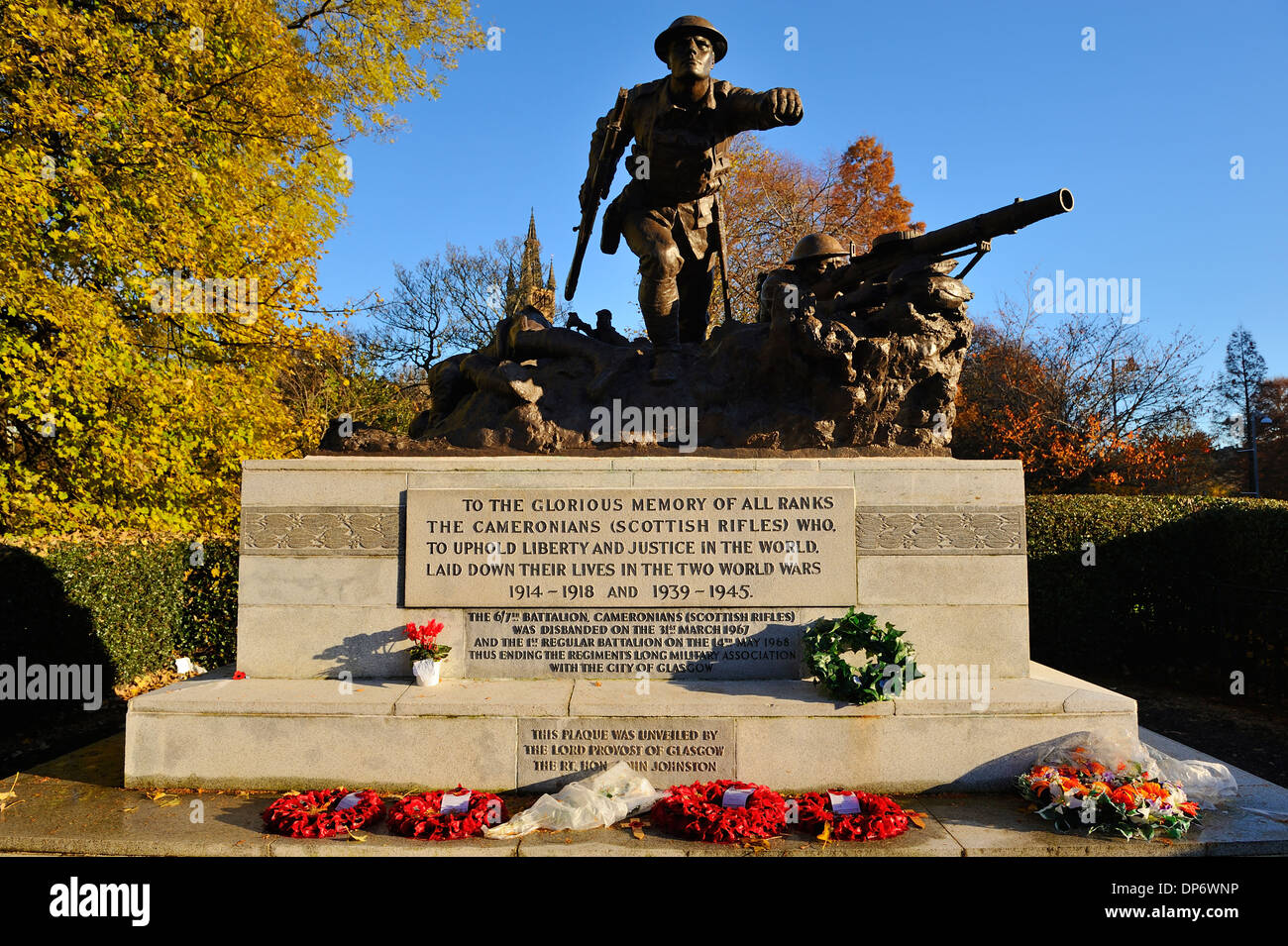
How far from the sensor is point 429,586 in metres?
5.96

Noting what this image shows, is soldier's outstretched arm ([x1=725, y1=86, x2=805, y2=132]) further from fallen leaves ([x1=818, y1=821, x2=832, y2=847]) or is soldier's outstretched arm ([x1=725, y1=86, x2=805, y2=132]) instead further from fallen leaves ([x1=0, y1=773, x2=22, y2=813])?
fallen leaves ([x1=0, y1=773, x2=22, y2=813])

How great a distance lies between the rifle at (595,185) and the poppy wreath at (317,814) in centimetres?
533

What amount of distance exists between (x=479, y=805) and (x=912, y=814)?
8.15 ft

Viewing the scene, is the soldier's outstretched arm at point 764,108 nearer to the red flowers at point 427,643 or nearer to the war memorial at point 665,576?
the war memorial at point 665,576

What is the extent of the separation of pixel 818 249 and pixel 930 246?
1186 mm

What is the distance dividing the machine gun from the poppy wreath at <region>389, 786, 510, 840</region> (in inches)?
191

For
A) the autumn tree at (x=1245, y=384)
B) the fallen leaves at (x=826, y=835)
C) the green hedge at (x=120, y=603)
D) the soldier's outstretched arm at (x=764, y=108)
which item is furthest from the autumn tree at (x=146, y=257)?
the autumn tree at (x=1245, y=384)

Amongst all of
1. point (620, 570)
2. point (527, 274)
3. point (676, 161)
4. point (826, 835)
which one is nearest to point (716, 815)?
point (826, 835)

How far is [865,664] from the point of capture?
5.78 meters

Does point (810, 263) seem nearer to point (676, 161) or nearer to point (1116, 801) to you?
point (676, 161)

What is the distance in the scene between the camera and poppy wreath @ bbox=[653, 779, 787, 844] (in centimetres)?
452

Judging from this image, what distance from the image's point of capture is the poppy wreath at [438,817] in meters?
4.56

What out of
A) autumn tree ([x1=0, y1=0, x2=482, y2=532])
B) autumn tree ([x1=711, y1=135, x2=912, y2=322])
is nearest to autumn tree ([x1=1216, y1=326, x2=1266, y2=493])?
autumn tree ([x1=711, y1=135, x2=912, y2=322])

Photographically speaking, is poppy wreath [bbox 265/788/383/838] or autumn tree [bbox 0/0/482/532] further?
autumn tree [bbox 0/0/482/532]
